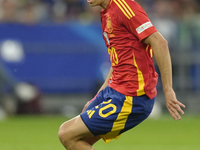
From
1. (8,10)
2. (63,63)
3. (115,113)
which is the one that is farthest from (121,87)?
(8,10)

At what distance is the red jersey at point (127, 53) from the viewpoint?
14.9ft

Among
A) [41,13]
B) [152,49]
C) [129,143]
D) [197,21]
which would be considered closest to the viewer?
[152,49]

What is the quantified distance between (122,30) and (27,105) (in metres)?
8.21

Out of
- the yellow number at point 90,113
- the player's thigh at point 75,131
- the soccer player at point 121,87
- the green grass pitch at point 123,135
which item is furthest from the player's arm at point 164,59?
the green grass pitch at point 123,135

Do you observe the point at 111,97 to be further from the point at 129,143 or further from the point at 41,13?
the point at 41,13

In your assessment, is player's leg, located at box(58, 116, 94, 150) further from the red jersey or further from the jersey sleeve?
the jersey sleeve

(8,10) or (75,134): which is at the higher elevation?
(75,134)

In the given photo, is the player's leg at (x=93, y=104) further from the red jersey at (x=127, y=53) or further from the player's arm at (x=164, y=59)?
the player's arm at (x=164, y=59)

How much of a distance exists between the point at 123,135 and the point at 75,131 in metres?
5.35

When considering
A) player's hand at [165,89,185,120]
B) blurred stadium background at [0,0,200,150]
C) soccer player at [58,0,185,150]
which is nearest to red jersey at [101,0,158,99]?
soccer player at [58,0,185,150]

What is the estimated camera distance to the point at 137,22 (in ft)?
14.5

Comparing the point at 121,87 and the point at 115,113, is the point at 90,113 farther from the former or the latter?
the point at 121,87

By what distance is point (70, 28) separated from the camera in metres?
12.5

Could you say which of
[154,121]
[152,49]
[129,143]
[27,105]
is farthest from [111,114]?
[27,105]
